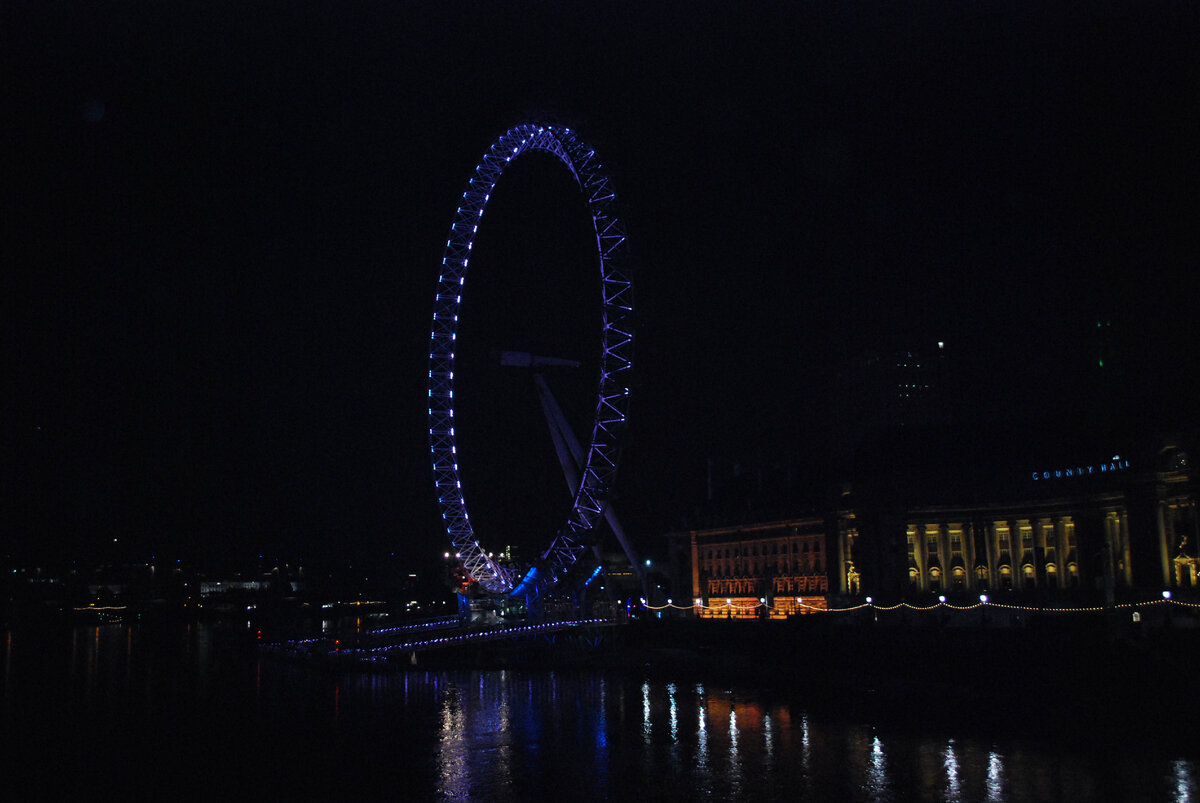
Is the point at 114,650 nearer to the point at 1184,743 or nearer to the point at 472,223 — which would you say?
the point at 472,223

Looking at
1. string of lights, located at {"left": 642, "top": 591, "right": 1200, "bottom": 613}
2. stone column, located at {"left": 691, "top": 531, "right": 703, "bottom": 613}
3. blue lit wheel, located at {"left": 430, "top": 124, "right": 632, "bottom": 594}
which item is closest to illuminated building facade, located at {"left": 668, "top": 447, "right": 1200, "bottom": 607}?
string of lights, located at {"left": 642, "top": 591, "right": 1200, "bottom": 613}

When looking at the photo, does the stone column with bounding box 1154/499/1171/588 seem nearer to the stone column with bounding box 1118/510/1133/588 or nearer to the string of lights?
the stone column with bounding box 1118/510/1133/588

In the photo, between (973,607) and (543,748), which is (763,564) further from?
(543,748)

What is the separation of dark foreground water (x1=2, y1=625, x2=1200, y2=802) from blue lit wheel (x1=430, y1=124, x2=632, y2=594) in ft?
28.7

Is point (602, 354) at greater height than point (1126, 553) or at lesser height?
greater

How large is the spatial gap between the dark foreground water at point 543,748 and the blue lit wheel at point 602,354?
874cm

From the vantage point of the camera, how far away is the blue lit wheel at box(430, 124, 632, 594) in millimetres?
54188

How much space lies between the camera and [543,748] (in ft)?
119

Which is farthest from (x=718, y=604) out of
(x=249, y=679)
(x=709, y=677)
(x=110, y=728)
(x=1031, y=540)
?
(x=110, y=728)

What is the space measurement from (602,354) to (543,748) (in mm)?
24454

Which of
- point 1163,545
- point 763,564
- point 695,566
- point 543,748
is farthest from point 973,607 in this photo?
point 695,566

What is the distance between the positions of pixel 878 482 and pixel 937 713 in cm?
4081

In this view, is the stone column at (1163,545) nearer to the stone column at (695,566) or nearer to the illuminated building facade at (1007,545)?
the illuminated building facade at (1007,545)

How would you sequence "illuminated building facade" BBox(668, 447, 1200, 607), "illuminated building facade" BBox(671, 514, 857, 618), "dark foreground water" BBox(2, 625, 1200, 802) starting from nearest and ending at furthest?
"dark foreground water" BBox(2, 625, 1200, 802)
"illuminated building facade" BBox(668, 447, 1200, 607)
"illuminated building facade" BBox(671, 514, 857, 618)
